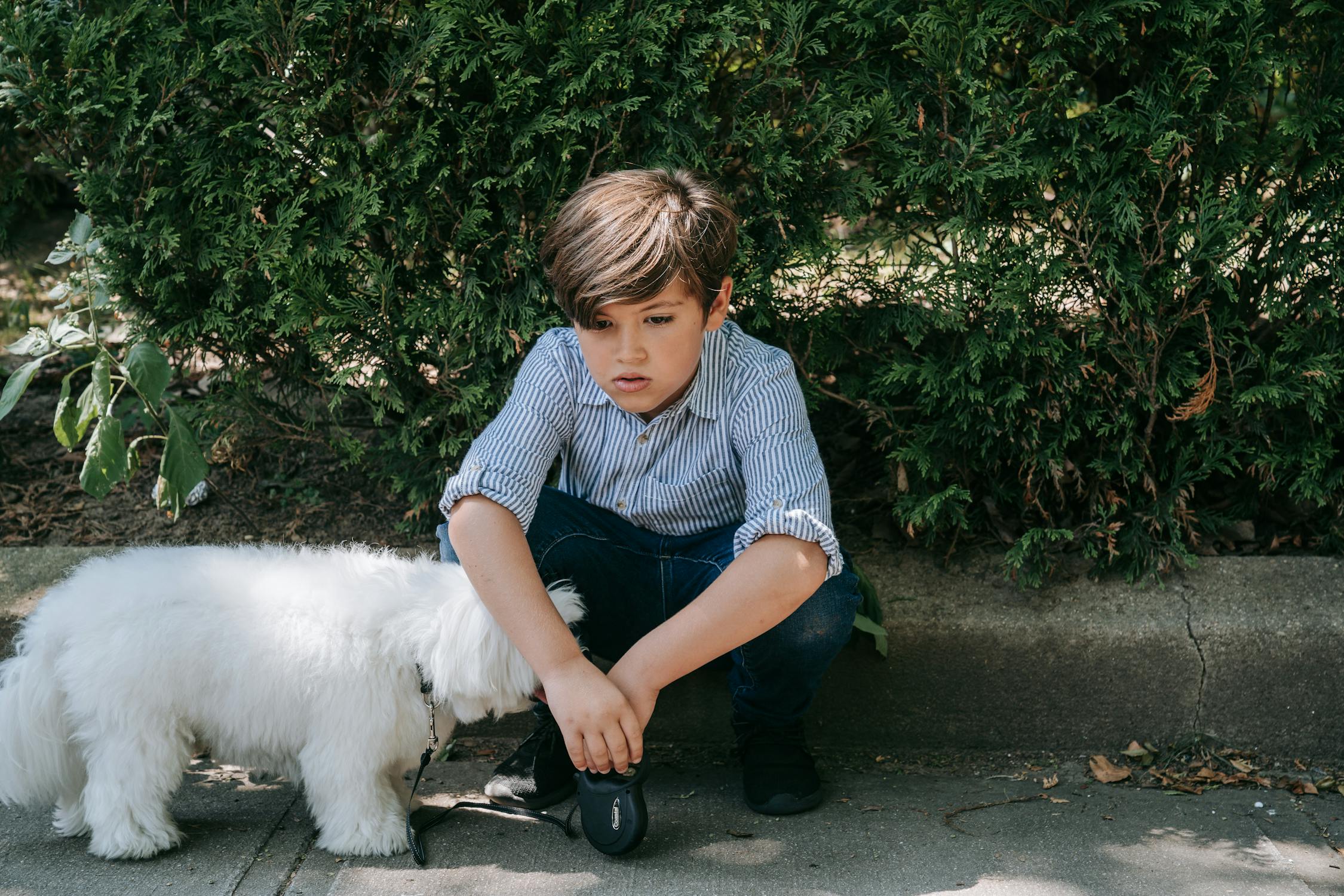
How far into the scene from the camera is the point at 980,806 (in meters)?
2.58

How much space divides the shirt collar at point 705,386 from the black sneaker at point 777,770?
789 mm

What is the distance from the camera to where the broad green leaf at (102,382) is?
2.84 meters

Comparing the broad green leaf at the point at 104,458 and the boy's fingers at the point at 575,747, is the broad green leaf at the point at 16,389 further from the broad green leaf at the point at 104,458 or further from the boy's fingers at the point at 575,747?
the boy's fingers at the point at 575,747

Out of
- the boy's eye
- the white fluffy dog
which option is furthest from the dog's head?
the boy's eye

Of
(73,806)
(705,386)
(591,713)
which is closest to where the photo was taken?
(591,713)

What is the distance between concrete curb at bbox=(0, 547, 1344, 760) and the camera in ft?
9.04

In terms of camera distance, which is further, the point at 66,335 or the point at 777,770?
the point at 66,335

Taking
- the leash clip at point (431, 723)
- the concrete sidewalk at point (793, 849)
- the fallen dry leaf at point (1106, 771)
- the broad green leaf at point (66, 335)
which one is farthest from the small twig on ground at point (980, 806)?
the broad green leaf at point (66, 335)

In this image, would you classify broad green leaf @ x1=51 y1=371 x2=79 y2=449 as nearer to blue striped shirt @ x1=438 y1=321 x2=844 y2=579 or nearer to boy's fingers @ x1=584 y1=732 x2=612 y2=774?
blue striped shirt @ x1=438 y1=321 x2=844 y2=579

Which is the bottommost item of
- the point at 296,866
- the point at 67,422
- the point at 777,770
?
the point at 296,866

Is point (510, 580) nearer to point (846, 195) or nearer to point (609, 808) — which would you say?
→ point (609, 808)

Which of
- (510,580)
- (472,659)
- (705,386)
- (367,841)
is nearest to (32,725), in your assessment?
(367,841)

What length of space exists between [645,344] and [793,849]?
3.76ft

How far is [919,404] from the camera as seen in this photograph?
9.87 ft
